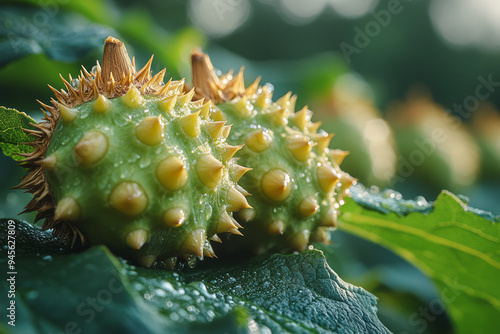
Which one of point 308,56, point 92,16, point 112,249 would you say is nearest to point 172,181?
point 112,249

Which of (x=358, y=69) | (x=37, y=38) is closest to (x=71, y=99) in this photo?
(x=37, y=38)

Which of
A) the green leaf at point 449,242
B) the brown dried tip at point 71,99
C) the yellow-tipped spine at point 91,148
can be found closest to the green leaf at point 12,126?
the brown dried tip at point 71,99

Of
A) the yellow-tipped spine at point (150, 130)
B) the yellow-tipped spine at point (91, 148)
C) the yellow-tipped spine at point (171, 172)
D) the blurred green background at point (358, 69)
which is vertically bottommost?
the blurred green background at point (358, 69)

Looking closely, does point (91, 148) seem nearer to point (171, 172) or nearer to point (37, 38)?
point (171, 172)

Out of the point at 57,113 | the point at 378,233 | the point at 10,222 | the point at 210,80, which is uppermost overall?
the point at 210,80

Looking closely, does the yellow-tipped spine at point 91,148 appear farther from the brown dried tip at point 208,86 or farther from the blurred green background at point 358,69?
the blurred green background at point 358,69

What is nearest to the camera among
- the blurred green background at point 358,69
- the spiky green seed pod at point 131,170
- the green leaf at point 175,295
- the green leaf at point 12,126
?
the green leaf at point 175,295

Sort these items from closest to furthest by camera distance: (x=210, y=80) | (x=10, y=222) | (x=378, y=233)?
(x=10, y=222)
(x=210, y=80)
(x=378, y=233)

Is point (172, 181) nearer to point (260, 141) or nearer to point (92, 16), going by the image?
point (260, 141)
